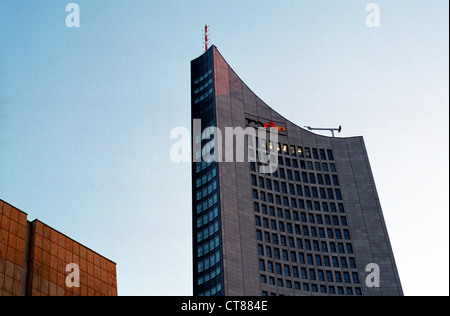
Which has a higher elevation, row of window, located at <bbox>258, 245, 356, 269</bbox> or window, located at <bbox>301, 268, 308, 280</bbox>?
row of window, located at <bbox>258, 245, 356, 269</bbox>

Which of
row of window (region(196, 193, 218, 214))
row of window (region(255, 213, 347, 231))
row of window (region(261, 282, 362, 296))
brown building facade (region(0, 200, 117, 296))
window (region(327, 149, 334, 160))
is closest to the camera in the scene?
brown building facade (region(0, 200, 117, 296))

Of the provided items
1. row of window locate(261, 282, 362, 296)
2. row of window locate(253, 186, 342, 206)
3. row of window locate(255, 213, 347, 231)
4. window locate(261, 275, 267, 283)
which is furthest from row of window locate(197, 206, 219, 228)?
row of window locate(261, 282, 362, 296)

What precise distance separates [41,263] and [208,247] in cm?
6672

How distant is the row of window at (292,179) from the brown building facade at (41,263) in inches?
2901

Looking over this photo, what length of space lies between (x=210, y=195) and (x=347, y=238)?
38.5 metres

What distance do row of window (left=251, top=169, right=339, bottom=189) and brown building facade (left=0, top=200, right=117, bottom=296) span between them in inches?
2901

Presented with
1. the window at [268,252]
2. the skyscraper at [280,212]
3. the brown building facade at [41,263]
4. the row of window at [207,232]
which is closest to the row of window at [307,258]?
the window at [268,252]

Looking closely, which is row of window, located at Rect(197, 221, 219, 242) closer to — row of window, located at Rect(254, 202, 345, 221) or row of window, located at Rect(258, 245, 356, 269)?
row of window, located at Rect(258, 245, 356, 269)

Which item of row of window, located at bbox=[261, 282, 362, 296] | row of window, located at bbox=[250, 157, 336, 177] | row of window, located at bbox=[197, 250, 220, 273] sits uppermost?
row of window, located at bbox=[250, 157, 336, 177]

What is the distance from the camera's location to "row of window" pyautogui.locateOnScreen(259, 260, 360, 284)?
450ft

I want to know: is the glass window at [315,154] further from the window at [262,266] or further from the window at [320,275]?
the window at [262,266]

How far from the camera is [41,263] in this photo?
75500 millimetres

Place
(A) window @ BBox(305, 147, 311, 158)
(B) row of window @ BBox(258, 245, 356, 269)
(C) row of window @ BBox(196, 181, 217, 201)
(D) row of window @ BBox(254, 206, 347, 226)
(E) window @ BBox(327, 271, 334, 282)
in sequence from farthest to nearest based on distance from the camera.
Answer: (A) window @ BBox(305, 147, 311, 158) < (D) row of window @ BBox(254, 206, 347, 226) < (C) row of window @ BBox(196, 181, 217, 201) < (E) window @ BBox(327, 271, 334, 282) < (B) row of window @ BBox(258, 245, 356, 269)
